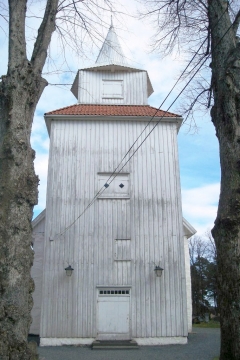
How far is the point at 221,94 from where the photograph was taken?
623cm

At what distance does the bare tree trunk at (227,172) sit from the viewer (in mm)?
4887

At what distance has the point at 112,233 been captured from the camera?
13594mm

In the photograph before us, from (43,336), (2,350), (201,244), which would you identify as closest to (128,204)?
(43,336)

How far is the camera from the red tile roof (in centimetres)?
1518

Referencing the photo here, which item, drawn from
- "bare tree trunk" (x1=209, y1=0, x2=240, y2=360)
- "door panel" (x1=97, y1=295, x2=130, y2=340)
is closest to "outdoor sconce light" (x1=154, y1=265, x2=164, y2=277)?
"door panel" (x1=97, y1=295, x2=130, y2=340)

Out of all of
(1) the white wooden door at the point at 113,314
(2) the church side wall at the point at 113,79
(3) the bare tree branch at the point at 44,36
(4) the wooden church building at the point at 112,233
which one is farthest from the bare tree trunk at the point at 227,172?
(2) the church side wall at the point at 113,79

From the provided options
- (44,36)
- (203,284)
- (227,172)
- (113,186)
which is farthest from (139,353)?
(203,284)

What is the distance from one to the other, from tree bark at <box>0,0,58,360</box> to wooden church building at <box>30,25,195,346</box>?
7224 mm

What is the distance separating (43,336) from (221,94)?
10.1 m

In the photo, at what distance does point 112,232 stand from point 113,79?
25.4 feet

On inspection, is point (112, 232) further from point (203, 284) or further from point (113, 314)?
point (203, 284)

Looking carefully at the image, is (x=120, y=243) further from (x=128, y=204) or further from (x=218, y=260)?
(x=218, y=260)

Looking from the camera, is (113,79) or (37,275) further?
(113,79)

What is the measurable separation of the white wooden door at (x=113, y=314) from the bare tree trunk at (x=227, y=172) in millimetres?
8318
